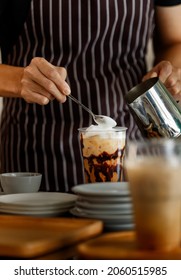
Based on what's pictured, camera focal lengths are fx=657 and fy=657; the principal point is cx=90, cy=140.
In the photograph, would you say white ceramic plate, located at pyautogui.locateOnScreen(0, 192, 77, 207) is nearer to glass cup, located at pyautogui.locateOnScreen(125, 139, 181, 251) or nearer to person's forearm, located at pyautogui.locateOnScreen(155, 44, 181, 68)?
glass cup, located at pyautogui.locateOnScreen(125, 139, 181, 251)

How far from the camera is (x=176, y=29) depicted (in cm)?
240

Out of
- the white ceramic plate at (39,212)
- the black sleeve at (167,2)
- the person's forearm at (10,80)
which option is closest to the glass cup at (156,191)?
the white ceramic plate at (39,212)

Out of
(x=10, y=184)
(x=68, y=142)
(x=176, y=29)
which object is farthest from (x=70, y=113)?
(x=10, y=184)

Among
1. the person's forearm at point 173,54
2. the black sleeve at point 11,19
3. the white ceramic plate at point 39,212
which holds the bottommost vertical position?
the white ceramic plate at point 39,212

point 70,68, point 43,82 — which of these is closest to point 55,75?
point 43,82

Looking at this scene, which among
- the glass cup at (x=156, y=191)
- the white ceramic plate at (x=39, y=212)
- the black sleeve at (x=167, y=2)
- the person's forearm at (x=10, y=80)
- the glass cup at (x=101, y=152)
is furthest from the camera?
the black sleeve at (x=167, y=2)

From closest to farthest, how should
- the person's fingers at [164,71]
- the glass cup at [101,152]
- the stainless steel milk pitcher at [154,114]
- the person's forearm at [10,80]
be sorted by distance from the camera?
the glass cup at [101,152], the stainless steel milk pitcher at [154,114], the person's forearm at [10,80], the person's fingers at [164,71]

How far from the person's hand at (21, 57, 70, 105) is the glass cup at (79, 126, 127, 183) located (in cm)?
20

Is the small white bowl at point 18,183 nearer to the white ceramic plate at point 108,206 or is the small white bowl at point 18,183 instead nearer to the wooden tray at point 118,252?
the white ceramic plate at point 108,206

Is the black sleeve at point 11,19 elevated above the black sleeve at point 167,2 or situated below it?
below

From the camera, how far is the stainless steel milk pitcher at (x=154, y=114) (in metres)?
1.67

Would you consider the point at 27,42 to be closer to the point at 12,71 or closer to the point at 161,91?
the point at 12,71

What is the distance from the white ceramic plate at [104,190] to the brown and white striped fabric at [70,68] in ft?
3.01

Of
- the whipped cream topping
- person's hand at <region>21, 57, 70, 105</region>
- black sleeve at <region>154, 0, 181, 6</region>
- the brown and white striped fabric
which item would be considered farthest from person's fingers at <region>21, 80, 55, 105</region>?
black sleeve at <region>154, 0, 181, 6</region>
